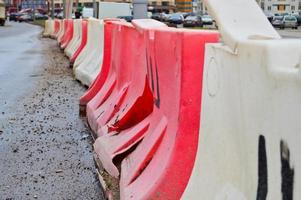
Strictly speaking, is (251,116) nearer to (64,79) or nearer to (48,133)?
(48,133)

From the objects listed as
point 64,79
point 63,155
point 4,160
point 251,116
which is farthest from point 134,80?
point 64,79

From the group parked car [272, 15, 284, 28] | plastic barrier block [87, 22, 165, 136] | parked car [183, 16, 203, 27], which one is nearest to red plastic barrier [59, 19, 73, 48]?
plastic barrier block [87, 22, 165, 136]

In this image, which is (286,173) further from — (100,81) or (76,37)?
(76,37)

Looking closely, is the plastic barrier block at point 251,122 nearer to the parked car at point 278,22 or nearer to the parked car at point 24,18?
the parked car at point 278,22

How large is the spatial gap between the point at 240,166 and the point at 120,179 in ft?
6.32

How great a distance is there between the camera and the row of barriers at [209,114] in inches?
89.5

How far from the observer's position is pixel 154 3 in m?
101

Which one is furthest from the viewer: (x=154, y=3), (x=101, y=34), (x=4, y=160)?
(x=154, y=3)

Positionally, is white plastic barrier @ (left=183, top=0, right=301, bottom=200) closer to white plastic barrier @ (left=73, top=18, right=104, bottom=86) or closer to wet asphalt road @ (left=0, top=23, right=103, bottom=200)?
wet asphalt road @ (left=0, top=23, right=103, bottom=200)

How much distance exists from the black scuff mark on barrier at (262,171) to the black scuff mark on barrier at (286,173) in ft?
0.50

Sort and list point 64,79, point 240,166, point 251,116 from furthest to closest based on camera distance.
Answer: point 64,79
point 240,166
point 251,116

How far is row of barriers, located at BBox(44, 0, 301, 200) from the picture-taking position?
227 centimetres

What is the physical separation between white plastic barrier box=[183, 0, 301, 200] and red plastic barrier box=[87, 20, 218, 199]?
32 cm

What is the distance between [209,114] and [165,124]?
1065mm
